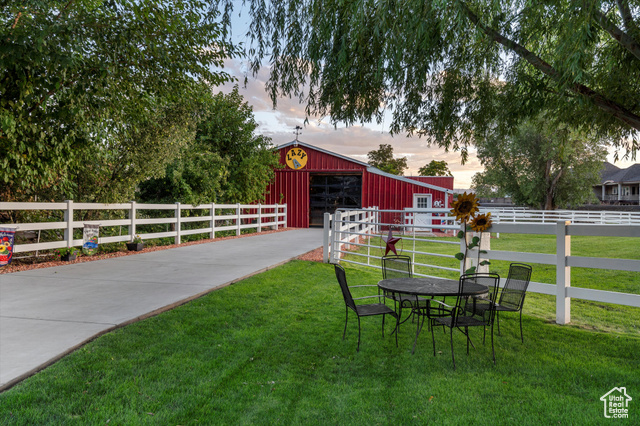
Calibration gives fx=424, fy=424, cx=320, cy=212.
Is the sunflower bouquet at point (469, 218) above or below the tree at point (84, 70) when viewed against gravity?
below

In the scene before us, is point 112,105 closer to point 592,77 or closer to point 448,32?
point 448,32

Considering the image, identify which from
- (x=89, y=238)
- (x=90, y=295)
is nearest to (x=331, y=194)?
(x=89, y=238)

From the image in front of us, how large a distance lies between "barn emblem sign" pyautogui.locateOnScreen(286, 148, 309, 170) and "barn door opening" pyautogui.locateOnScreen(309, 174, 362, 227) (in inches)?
39.7

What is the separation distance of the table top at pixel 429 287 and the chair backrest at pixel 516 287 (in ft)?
1.39

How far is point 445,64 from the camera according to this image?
567cm

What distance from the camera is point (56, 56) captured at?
5.61 meters

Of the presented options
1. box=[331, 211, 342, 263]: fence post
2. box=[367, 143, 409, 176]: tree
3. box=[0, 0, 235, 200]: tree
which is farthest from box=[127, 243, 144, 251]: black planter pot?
box=[367, 143, 409, 176]: tree

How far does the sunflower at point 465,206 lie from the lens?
499cm

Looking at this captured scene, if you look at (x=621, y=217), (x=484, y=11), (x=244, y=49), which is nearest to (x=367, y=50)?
(x=484, y=11)

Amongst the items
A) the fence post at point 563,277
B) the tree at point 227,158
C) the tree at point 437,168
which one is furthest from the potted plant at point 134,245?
the tree at point 437,168

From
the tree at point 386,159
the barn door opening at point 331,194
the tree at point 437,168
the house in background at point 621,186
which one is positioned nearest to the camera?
the barn door opening at point 331,194

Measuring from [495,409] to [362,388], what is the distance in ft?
3.08

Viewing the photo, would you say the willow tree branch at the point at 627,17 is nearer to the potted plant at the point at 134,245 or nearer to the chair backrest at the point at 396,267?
the chair backrest at the point at 396,267

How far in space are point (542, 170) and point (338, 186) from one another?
1849cm
